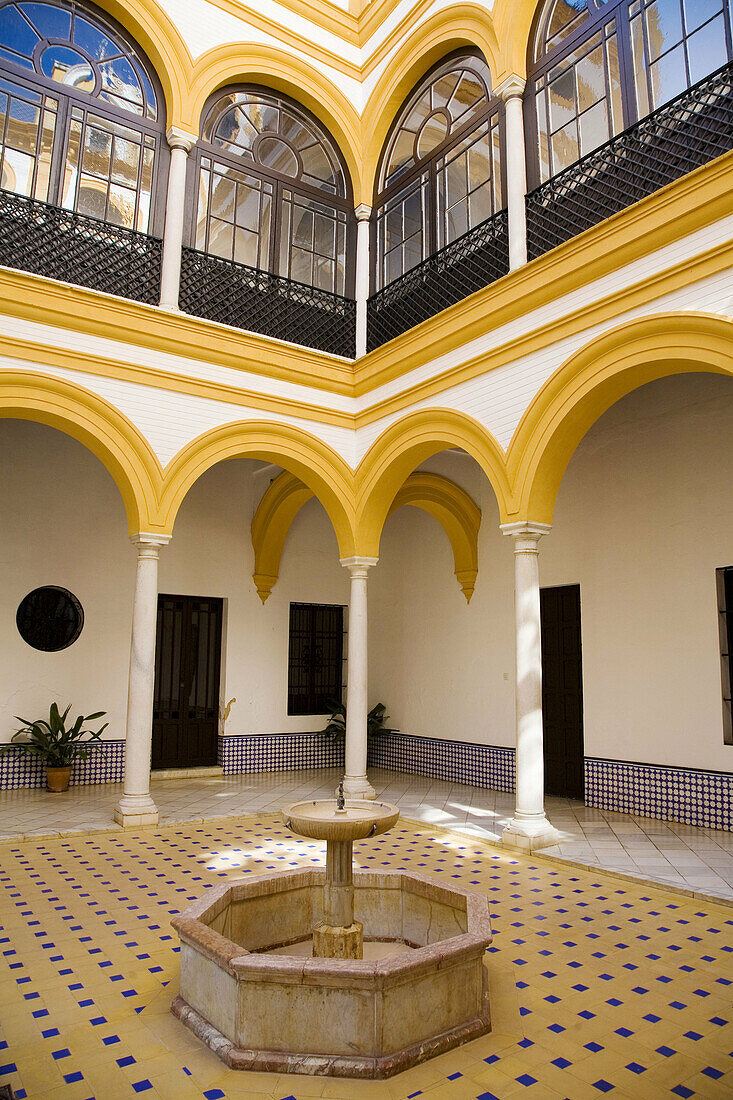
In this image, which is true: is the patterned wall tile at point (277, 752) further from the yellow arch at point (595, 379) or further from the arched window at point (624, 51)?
the arched window at point (624, 51)

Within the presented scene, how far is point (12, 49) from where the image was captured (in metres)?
7.56

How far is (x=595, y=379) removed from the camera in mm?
6230

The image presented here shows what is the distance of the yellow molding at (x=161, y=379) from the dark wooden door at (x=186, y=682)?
3.38 meters

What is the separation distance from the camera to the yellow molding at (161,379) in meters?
7.10

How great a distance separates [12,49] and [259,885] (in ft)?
26.9

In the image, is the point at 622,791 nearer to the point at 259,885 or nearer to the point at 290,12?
the point at 259,885

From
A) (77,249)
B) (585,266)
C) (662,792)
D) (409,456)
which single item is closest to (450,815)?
(662,792)

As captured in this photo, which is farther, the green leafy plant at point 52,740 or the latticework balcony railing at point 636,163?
the green leafy plant at point 52,740

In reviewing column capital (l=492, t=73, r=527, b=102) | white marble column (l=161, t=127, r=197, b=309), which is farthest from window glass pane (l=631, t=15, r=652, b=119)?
white marble column (l=161, t=127, r=197, b=309)

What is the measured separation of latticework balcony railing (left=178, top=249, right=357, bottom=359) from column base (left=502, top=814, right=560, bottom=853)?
5.69 m

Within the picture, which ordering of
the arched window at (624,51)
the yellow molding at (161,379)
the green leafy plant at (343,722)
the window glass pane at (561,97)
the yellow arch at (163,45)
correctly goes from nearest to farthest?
the arched window at (624,51) < the yellow molding at (161,379) < the window glass pane at (561,97) < the yellow arch at (163,45) < the green leafy plant at (343,722)

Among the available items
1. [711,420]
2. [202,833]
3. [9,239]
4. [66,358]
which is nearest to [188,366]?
[66,358]

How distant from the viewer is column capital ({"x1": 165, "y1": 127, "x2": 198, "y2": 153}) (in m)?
8.23

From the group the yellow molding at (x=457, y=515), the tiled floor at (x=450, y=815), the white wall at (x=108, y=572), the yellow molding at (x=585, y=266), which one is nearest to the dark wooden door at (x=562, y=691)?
the tiled floor at (x=450, y=815)
